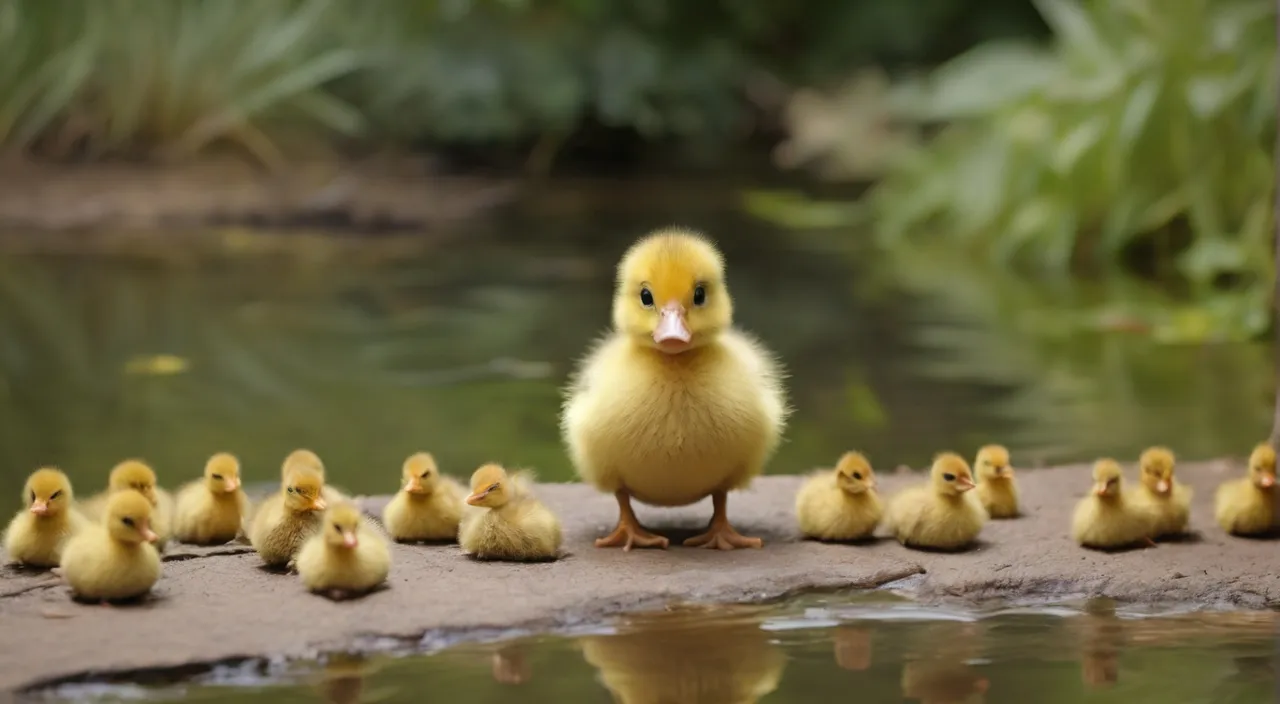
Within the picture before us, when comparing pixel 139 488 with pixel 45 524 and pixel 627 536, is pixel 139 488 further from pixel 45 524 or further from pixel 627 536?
pixel 627 536

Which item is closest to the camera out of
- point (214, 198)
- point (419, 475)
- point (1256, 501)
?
point (419, 475)

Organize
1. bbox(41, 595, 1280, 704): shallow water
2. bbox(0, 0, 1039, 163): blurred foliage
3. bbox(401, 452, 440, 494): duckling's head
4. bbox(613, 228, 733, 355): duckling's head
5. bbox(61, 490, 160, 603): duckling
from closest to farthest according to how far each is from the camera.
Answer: bbox(41, 595, 1280, 704): shallow water
bbox(61, 490, 160, 603): duckling
bbox(613, 228, 733, 355): duckling's head
bbox(401, 452, 440, 494): duckling's head
bbox(0, 0, 1039, 163): blurred foliage

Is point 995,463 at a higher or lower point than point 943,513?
higher

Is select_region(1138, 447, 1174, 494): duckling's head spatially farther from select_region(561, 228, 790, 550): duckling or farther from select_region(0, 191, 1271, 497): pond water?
select_region(0, 191, 1271, 497): pond water

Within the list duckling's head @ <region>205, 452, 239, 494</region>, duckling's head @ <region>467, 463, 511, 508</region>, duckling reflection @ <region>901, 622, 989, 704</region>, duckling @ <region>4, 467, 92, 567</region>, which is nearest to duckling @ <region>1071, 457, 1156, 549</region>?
duckling reflection @ <region>901, 622, 989, 704</region>

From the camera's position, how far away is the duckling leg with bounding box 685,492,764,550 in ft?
11.8

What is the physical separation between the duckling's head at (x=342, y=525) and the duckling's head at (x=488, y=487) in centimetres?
34

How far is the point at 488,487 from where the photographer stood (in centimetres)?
332

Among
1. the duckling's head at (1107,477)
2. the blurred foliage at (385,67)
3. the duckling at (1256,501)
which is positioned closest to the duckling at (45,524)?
the duckling's head at (1107,477)

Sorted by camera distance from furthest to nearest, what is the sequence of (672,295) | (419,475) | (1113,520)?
(1113,520) → (419,475) → (672,295)

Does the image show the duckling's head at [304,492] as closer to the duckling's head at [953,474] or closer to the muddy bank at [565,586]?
the muddy bank at [565,586]

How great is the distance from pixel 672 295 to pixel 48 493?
127 cm

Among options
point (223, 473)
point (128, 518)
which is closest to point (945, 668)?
point (128, 518)

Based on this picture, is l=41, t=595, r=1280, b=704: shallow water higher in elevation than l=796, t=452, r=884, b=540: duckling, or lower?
lower
